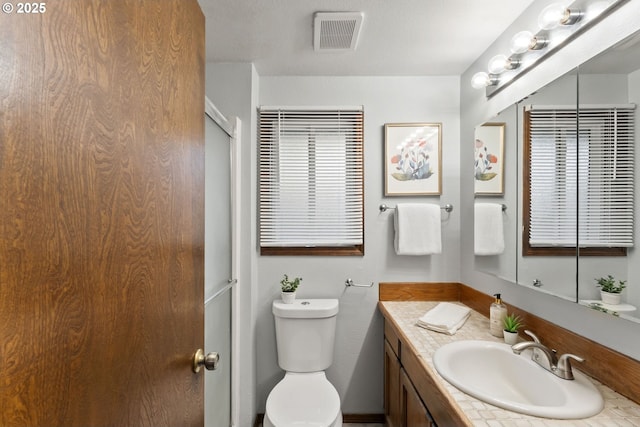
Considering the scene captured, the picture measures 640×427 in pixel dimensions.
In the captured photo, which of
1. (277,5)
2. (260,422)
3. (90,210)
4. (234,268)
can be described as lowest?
(260,422)

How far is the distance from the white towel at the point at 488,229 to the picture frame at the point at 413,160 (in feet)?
1.29

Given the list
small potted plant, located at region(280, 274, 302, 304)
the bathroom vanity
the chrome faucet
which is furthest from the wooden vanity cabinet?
small potted plant, located at region(280, 274, 302, 304)

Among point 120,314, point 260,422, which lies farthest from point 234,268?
point 120,314

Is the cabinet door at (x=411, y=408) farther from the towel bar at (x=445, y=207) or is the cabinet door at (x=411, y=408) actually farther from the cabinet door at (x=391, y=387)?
the towel bar at (x=445, y=207)

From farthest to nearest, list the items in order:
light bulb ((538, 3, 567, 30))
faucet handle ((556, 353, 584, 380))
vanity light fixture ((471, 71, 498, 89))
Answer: vanity light fixture ((471, 71, 498, 89)), light bulb ((538, 3, 567, 30)), faucet handle ((556, 353, 584, 380))

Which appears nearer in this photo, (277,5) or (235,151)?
(277,5)

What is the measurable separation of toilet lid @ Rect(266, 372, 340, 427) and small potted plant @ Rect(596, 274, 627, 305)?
1.24m

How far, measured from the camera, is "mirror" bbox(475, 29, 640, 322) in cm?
101

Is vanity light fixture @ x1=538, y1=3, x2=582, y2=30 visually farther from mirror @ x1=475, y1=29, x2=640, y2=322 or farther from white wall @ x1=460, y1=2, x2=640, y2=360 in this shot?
mirror @ x1=475, y1=29, x2=640, y2=322

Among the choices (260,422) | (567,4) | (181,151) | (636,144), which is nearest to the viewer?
(181,151)

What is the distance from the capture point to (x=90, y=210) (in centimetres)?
48

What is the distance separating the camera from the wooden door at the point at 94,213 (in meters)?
0.37

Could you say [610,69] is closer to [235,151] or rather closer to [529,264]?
[529,264]

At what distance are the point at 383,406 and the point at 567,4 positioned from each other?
2359mm
